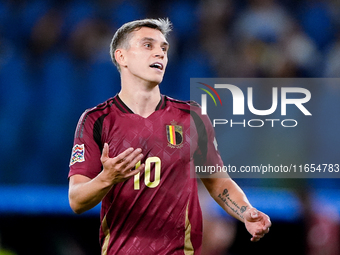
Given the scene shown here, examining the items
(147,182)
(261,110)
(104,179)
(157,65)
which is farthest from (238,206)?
(261,110)

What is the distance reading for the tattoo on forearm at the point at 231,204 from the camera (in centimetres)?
226

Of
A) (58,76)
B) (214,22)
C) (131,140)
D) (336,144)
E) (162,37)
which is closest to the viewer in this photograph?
(131,140)

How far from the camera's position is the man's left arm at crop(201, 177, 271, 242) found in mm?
2014

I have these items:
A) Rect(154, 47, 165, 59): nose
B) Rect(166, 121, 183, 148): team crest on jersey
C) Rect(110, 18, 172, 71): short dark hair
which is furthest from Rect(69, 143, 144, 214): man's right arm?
Rect(110, 18, 172, 71): short dark hair

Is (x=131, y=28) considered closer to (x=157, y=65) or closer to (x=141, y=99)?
(x=157, y=65)

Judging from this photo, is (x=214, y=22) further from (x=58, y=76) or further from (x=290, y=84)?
(x=58, y=76)

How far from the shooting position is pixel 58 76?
15.0 ft

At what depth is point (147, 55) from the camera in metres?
2.51

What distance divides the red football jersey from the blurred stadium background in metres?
1.78

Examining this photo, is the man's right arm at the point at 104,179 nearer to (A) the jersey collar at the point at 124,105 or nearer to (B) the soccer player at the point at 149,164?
(B) the soccer player at the point at 149,164

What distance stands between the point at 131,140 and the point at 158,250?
24.8 inches

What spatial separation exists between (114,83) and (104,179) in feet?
9.61

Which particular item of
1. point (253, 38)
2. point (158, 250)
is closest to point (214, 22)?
point (253, 38)

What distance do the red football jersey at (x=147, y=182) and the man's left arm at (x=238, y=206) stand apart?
0.17 m
